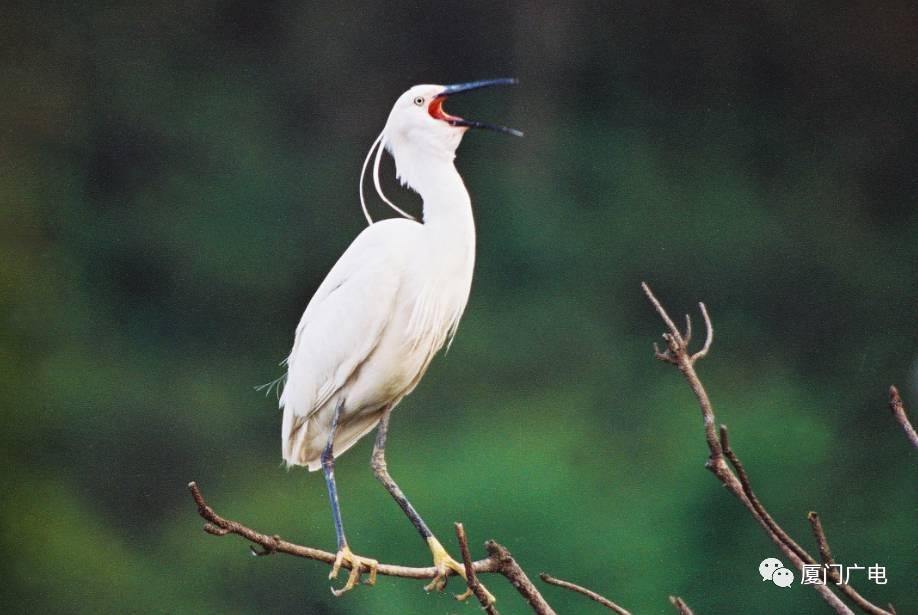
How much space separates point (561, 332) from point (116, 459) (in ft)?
3.71

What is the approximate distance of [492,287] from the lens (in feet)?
9.11

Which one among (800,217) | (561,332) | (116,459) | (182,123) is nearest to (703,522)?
(561,332)

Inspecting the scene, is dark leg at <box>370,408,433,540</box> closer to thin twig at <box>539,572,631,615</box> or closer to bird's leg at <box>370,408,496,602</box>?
bird's leg at <box>370,408,496,602</box>

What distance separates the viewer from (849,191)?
9.20 feet

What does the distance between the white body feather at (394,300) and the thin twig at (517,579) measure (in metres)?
0.56

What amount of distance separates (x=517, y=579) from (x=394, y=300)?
0.67 m

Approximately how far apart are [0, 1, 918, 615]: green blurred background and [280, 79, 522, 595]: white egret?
14.8 inches

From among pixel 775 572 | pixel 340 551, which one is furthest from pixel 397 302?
pixel 775 572

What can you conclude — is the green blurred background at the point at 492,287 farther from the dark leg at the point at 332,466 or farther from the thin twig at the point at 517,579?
the thin twig at the point at 517,579

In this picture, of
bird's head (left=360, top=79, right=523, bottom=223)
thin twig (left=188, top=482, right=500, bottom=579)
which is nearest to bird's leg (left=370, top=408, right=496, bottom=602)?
thin twig (left=188, top=482, right=500, bottom=579)

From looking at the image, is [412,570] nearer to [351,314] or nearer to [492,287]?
[351,314]

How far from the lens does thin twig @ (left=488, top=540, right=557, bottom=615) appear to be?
5.44ft

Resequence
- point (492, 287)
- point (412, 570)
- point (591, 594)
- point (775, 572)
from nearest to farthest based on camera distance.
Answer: point (591, 594), point (412, 570), point (775, 572), point (492, 287)

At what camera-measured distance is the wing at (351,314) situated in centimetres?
216
